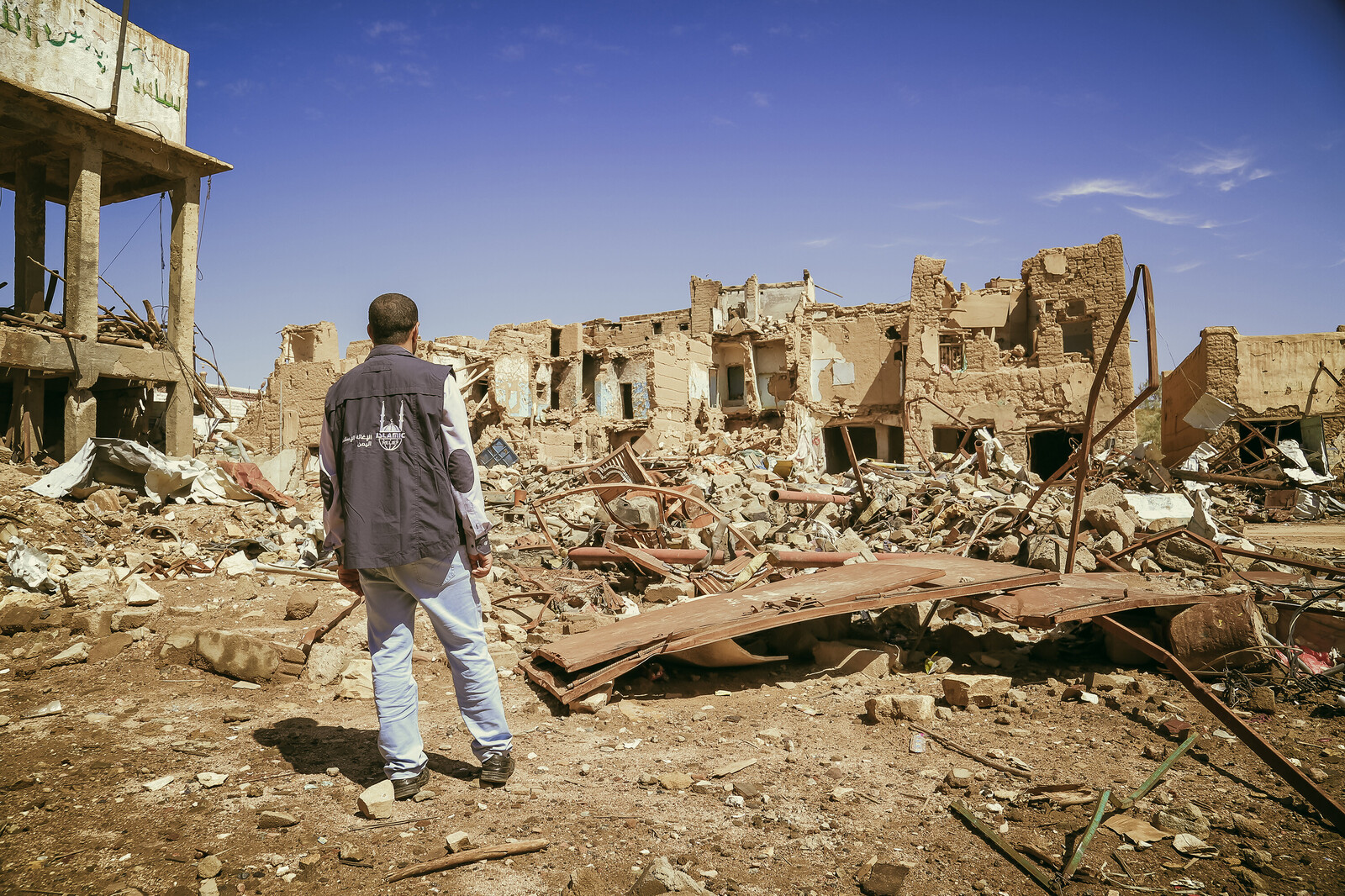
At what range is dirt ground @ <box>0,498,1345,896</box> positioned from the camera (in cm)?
207

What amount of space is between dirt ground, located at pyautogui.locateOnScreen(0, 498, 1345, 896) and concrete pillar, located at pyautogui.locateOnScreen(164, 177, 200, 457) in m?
7.82

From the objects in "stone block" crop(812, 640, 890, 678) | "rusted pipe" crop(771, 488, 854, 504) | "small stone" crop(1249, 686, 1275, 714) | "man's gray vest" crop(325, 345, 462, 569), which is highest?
"man's gray vest" crop(325, 345, 462, 569)

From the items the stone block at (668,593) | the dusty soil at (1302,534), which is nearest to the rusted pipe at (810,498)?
the stone block at (668,593)

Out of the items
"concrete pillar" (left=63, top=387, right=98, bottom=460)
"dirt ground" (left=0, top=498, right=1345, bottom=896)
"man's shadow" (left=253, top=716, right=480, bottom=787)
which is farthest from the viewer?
"concrete pillar" (left=63, top=387, right=98, bottom=460)

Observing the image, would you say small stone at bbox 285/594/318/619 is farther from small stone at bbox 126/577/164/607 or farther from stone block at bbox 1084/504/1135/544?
stone block at bbox 1084/504/1135/544

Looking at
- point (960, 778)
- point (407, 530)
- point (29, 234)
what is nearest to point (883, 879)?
point (960, 778)

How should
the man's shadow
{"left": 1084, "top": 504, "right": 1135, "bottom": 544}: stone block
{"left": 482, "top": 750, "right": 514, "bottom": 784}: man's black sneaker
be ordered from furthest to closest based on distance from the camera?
{"left": 1084, "top": 504, "right": 1135, "bottom": 544}: stone block
the man's shadow
{"left": 482, "top": 750, "right": 514, "bottom": 784}: man's black sneaker

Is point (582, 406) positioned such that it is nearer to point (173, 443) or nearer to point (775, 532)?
point (173, 443)

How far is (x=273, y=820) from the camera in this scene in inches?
Answer: 88.4

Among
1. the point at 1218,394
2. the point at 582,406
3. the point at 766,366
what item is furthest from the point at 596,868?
the point at 766,366

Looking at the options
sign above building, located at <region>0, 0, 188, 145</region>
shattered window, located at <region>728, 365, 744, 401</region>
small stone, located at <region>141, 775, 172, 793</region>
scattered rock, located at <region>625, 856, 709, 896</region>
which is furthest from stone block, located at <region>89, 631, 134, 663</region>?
shattered window, located at <region>728, 365, 744, 401</region>

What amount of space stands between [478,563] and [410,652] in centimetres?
39

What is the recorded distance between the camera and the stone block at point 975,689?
3.54 m

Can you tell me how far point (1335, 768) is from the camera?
286cm
